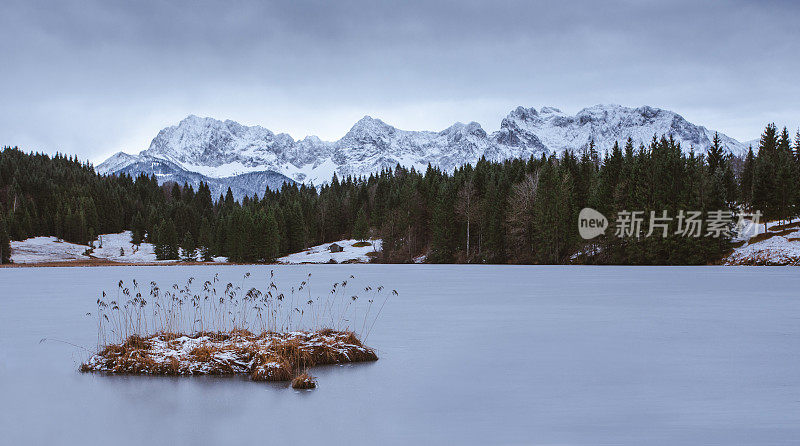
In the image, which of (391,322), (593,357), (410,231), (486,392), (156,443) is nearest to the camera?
(156,443)

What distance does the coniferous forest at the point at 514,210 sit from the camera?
250 feet

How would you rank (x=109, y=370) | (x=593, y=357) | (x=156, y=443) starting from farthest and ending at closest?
(x=593, y=357) → (x=109, y=370) → (x=156, y=443)

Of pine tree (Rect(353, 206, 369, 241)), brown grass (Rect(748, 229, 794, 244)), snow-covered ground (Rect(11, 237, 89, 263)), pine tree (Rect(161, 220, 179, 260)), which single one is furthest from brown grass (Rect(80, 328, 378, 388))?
pine tree (Rect(161, 220, 179, 260))

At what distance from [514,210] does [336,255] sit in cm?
4258

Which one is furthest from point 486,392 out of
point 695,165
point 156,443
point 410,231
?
point 410,231

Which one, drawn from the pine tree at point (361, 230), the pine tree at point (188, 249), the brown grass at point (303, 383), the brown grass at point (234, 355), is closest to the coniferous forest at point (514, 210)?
the pine tree at point (361, 230)

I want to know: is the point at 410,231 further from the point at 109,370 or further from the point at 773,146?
the point at 109,370

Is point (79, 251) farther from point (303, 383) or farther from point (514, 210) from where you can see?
point (303, 383)

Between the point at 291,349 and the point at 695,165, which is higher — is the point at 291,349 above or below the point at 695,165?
below

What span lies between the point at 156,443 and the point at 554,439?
5614mm

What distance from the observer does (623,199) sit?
78.8 meters

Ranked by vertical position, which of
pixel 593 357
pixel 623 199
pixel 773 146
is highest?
pixel 773 146

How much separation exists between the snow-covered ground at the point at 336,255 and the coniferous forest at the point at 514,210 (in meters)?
2.92

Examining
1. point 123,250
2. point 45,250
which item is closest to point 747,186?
point 123,250
